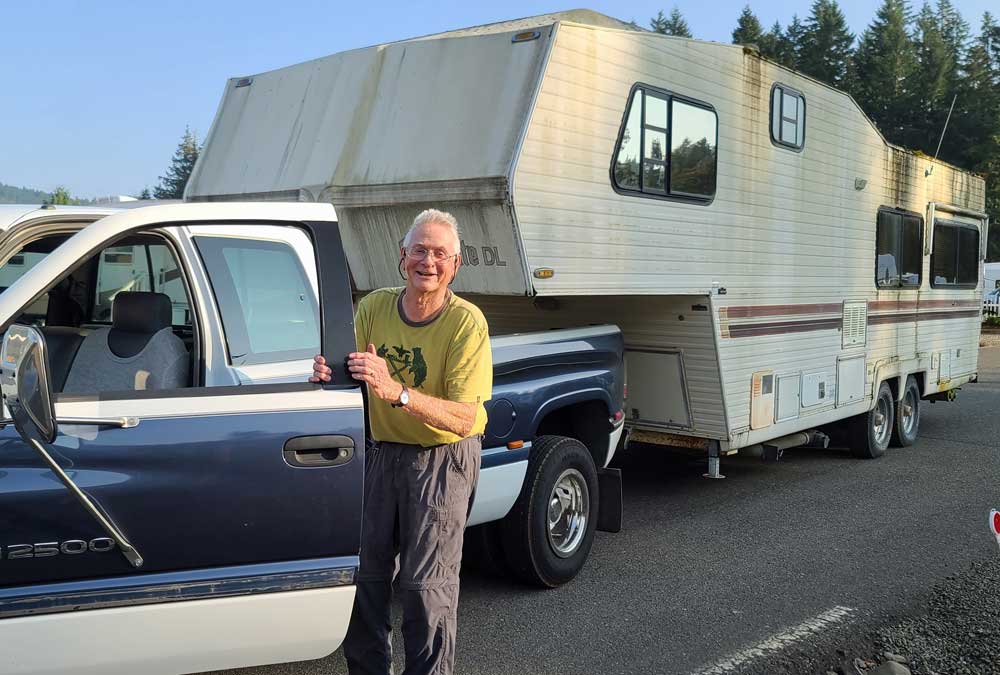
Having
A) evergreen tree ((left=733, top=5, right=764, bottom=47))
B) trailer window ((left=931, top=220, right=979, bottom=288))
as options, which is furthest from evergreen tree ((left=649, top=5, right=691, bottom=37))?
trailer window ((left=931, top=220, right=979, bottom=288))

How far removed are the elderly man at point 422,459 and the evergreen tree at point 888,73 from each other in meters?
70.2

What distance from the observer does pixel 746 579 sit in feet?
18.2

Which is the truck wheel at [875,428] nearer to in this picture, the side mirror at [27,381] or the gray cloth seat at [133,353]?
the gray cloth seat at [133,353]

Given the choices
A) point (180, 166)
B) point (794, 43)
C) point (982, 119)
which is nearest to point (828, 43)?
point (794, 43)

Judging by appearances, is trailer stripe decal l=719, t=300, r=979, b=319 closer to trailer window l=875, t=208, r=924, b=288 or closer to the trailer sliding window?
trailer window l=875, t=208, r=924, b=288

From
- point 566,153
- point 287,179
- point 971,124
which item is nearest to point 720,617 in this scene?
point 566,153

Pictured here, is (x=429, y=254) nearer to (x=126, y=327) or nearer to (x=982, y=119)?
(x=126, y=327)

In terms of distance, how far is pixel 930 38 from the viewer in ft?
245

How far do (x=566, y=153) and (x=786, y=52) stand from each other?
251ft

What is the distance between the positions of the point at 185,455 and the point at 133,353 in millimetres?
788

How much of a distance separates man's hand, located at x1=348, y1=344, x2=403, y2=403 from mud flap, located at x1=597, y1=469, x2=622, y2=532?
2934mm

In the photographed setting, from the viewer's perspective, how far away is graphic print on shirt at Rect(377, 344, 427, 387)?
3.23m

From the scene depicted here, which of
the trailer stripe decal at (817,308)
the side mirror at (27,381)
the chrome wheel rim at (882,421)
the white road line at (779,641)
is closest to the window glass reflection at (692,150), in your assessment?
the trailer stripe decal at (817,308)

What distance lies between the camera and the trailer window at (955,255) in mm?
10953
